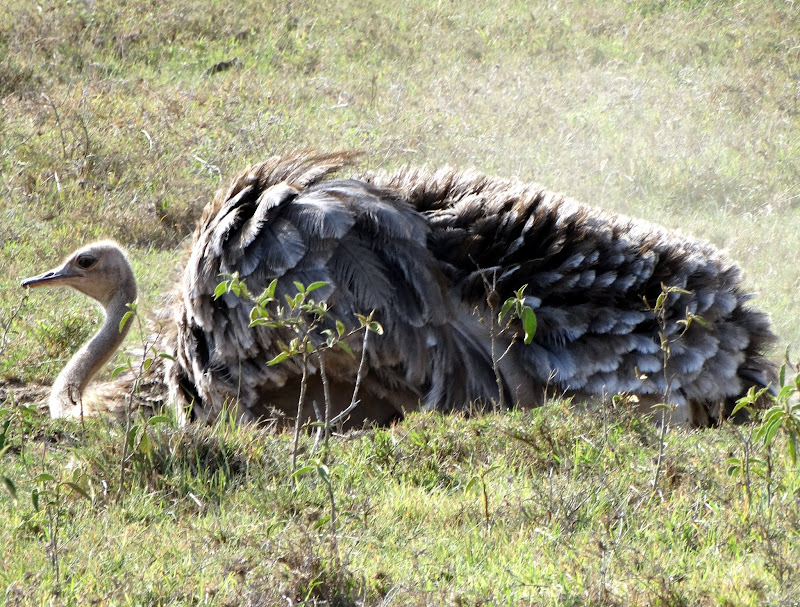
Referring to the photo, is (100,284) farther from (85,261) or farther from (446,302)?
(446,302)

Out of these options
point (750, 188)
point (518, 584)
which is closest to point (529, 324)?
point (518, 584)

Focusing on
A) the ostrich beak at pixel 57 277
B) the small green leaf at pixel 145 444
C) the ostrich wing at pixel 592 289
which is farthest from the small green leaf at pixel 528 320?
the ostrich beak at pixel 57 277

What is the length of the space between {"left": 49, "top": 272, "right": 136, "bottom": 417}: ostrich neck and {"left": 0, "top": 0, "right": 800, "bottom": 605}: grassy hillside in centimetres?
29

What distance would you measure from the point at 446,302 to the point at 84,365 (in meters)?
1.94

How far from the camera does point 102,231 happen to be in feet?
25.4

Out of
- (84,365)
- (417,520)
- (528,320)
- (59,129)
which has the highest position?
(528,320)

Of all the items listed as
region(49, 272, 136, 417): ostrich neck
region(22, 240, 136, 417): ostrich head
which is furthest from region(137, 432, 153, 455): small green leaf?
region(22, 240, 136, 417): ostrich head

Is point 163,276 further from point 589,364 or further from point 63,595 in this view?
point 63,595

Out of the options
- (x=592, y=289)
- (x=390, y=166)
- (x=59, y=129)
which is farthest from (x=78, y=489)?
(x=390, y=166)

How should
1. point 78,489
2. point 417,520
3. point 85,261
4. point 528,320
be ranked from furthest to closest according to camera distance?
point 85,261, point 528,320, point 417,520, point 78,489

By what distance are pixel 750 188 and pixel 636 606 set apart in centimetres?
792

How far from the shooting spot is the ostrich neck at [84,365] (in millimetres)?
5312

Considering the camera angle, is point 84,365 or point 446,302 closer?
point 446,302

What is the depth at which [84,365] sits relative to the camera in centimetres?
553
